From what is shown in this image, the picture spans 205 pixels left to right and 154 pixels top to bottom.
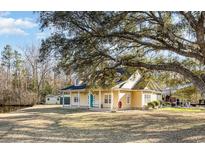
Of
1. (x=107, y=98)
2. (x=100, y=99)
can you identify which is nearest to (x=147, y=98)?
(x=107, y=98)

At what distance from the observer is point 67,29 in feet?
35.6

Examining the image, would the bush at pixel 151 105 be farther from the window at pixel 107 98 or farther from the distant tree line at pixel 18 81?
the distant tree line at pixel 18 81

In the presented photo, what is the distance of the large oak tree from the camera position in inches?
413

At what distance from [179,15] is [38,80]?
2926 centimetres

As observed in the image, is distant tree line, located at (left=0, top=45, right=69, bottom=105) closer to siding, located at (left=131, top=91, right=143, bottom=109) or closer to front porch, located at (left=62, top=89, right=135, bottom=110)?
front porch, located at (left=62, top=89, right=135, bottom=110)

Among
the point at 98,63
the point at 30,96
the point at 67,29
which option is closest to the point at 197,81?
the point at 98,63

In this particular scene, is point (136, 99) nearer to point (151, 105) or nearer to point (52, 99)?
point (151, 105)

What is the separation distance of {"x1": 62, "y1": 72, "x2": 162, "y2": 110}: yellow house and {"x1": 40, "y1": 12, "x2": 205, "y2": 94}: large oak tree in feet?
43.9

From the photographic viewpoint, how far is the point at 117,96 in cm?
2706

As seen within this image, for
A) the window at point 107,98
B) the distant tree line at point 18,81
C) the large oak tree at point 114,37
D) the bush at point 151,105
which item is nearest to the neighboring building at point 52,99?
the distant tree line at point 18,81

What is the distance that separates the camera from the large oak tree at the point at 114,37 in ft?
34.4

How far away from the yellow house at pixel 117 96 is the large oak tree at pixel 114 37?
43.9 feet

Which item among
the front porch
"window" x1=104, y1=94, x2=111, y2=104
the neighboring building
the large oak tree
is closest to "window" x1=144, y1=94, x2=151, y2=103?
the front porch
